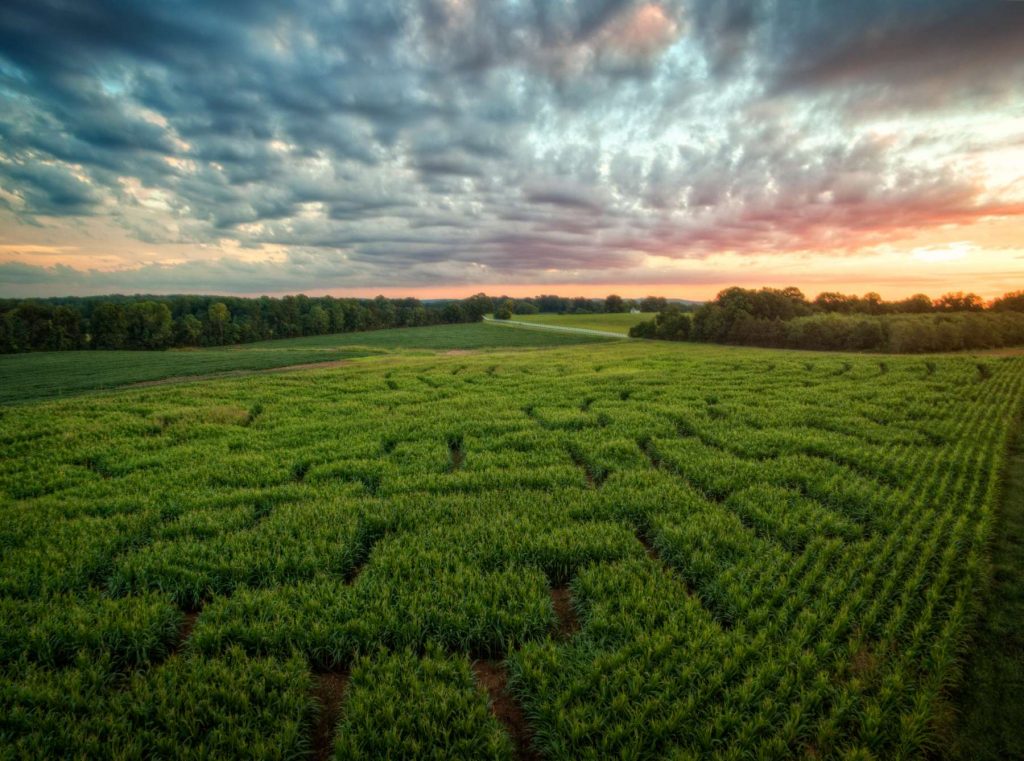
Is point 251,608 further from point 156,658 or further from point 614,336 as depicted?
point 614,336

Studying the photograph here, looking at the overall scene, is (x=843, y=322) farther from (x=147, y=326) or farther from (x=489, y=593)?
(x=147, y=326)

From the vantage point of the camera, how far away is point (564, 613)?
602 cm

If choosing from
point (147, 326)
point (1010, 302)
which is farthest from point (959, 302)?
point (147, 326)

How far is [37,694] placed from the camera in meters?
4.32

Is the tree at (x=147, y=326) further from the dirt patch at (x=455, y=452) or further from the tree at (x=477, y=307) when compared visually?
the dirt patch at (x=455, y=452)

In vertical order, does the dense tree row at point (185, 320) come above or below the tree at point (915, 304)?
below

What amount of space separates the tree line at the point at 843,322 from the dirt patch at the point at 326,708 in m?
67.1

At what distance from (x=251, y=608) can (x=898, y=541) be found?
1026 centimetres

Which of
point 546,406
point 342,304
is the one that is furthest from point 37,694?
point 342,304

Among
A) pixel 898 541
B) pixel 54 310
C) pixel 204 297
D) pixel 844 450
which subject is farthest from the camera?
pixel 204 297

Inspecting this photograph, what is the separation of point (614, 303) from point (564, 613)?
473 feet

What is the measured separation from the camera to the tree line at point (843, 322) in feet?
173

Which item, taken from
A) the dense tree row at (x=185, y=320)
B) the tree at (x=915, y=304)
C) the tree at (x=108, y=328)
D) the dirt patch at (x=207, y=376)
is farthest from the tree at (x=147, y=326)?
the tree at (x=915, y=304)

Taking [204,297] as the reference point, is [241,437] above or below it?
below
